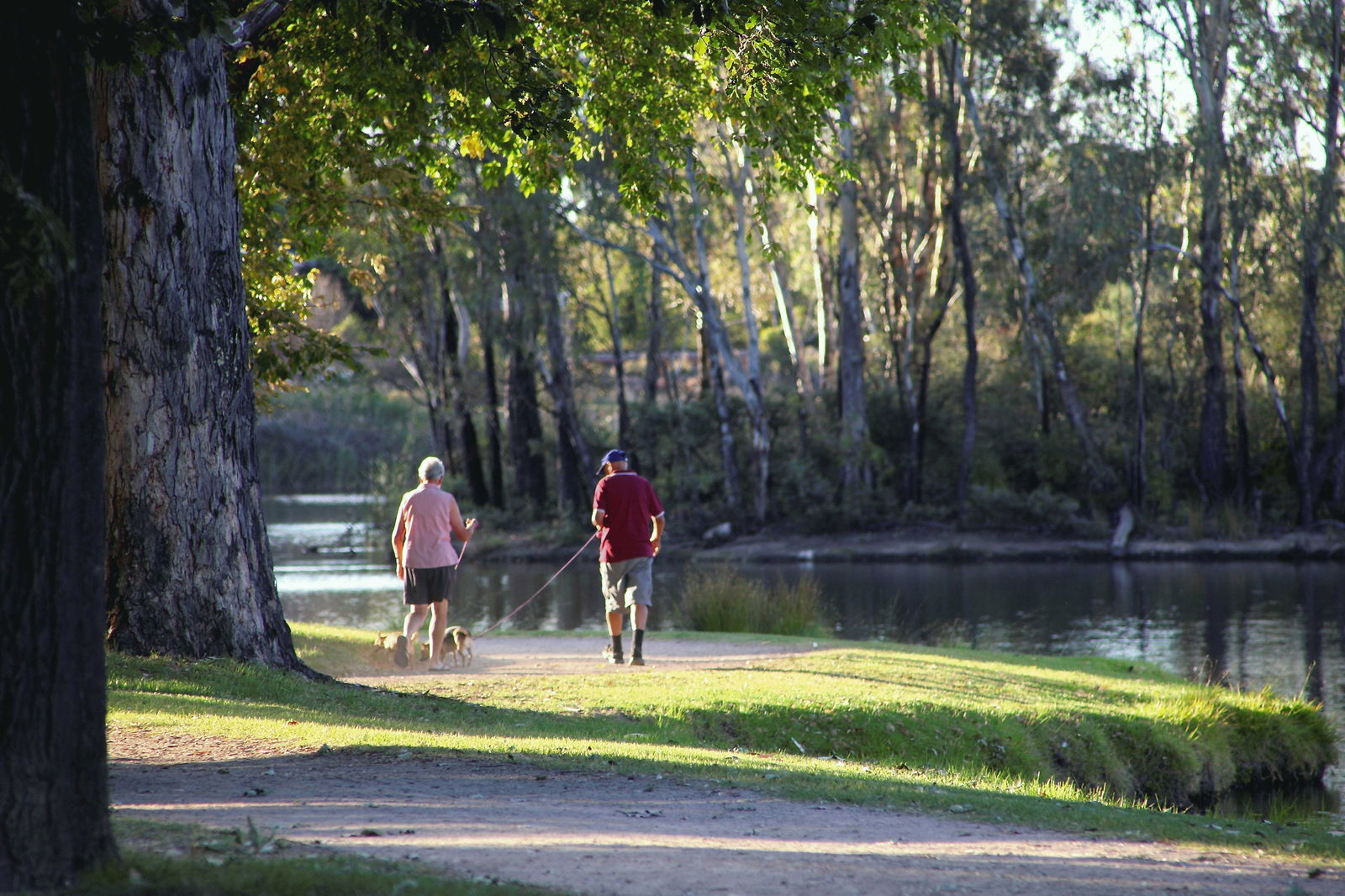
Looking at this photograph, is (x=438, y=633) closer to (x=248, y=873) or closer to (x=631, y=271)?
(x=248, y=873)

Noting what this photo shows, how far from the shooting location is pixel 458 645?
12.8 m

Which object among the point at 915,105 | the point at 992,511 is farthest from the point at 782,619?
the point at 915,105

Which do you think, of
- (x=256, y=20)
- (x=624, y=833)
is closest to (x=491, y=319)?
(x=256, y=20)

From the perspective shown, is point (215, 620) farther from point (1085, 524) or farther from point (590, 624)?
point (1085, 524)

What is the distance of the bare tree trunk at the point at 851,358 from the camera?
35375 mm

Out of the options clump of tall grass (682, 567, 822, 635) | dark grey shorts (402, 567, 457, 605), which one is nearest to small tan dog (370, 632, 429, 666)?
dark grey shorts (402, 567, 457, 605)

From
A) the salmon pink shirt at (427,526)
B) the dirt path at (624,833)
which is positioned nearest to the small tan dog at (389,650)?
the salmon pink shirt at (427,526)

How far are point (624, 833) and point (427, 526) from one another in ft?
22.2

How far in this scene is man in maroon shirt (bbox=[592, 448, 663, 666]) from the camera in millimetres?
12523

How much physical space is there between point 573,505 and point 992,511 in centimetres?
1216

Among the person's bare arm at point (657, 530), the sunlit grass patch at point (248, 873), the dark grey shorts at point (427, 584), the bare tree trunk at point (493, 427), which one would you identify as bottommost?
the sunlit grass patch at point (248, 873)

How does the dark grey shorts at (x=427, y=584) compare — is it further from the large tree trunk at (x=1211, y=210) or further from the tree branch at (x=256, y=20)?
the large tree trunk at (x=1211, y=210)

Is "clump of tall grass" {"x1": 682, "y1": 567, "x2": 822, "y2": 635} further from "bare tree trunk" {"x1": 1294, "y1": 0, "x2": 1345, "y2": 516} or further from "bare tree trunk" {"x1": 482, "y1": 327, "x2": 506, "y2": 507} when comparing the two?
"bare tree trunk" {"x1": 482, "y1": 327, "x2": 506, "y2": 507}

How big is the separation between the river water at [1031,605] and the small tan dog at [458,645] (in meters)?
6.57
